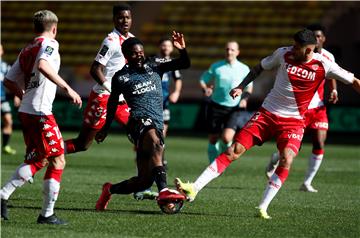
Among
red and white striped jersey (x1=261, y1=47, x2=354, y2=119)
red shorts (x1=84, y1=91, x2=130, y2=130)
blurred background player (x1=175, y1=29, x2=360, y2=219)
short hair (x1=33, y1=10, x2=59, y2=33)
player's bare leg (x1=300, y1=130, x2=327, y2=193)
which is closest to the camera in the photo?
short hair (x1=33, y1=10, x2=59, y2=33)

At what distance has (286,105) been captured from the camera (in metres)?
10.0

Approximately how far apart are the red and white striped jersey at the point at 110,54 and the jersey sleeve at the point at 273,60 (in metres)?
1.98

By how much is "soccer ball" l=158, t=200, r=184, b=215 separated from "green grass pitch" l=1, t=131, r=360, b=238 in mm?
73

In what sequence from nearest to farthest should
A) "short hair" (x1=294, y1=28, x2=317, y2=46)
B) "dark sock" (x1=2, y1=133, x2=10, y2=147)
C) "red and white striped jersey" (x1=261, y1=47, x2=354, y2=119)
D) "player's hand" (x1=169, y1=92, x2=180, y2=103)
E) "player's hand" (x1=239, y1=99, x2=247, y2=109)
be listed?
"short hair" (x1=294, y1=28, x2=317, y2=46) < "red and white striped jersey" (x1=261, y1=47, x2=354, y2=119) < "player's hand" (x1=169, y1=92, x2=180, y2=103) < "player's hand" (x1=239, y1=99, x2=247, y2=109) < "dark sock" (x1=2, y1=133, x2=10, y2=147)

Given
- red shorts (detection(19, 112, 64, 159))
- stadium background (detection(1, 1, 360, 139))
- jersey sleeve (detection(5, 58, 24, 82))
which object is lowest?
stadium background (detection(1, 1, 360, 139))

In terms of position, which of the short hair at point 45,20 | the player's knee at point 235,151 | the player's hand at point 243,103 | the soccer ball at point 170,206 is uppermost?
the short hair at point 45,20

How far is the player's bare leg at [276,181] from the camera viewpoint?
952cm

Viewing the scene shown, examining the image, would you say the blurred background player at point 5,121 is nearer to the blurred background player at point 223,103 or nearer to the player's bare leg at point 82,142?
the blurred background player at point 223,103

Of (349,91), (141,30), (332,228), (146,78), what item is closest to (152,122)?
(146,78)

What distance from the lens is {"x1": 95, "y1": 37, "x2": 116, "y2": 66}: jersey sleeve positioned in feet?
36.2

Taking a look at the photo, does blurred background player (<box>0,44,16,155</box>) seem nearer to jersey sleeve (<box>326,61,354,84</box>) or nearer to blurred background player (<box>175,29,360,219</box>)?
blurred background player (<box>175,29,360,219</box>)

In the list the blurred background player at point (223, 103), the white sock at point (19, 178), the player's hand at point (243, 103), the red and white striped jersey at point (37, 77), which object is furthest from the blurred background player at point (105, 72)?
the blurred background player at point (223, 103)

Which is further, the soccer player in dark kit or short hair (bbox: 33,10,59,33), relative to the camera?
the soccer player in dark kit

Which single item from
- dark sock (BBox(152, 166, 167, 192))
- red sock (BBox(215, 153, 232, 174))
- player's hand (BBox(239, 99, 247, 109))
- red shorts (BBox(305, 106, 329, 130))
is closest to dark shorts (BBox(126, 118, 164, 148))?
dark sock (BBox(152, 166, 167, 192))
